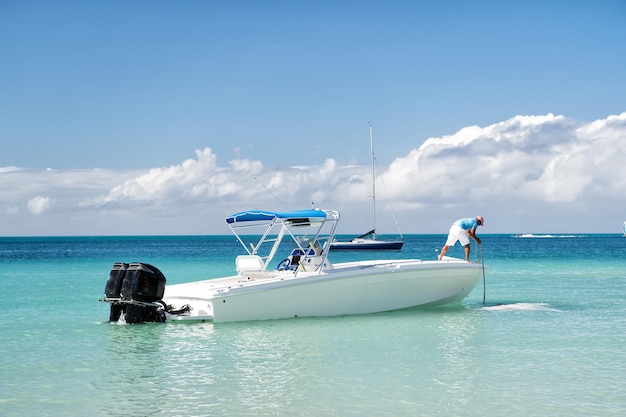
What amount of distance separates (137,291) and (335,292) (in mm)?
3849

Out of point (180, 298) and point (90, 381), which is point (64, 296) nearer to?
point (180, 298)

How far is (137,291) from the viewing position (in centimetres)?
1256

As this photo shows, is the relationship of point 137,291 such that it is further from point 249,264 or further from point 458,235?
point 458,235

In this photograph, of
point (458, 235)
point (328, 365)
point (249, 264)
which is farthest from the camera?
point (458, 235)

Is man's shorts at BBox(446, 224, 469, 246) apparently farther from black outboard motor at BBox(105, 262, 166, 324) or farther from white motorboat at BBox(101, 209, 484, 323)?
black outboard motor at BBox(105, 262, 166, 324)

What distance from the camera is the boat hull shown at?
13102 millimetres

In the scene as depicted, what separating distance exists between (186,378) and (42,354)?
10.2ft

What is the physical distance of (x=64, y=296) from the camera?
2155 cm

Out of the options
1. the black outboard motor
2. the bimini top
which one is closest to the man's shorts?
the bimini top

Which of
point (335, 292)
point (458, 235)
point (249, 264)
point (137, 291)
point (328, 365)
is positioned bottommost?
point (328, 365)

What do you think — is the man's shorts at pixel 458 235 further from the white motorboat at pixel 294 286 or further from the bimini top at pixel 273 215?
the bimini top at pixel 273 215

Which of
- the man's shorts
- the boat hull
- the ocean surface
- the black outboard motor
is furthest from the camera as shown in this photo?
the man's shorts

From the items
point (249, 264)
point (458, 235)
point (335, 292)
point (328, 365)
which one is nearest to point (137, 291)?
point (249, 264)

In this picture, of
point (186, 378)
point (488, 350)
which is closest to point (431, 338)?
point (488, 350)
